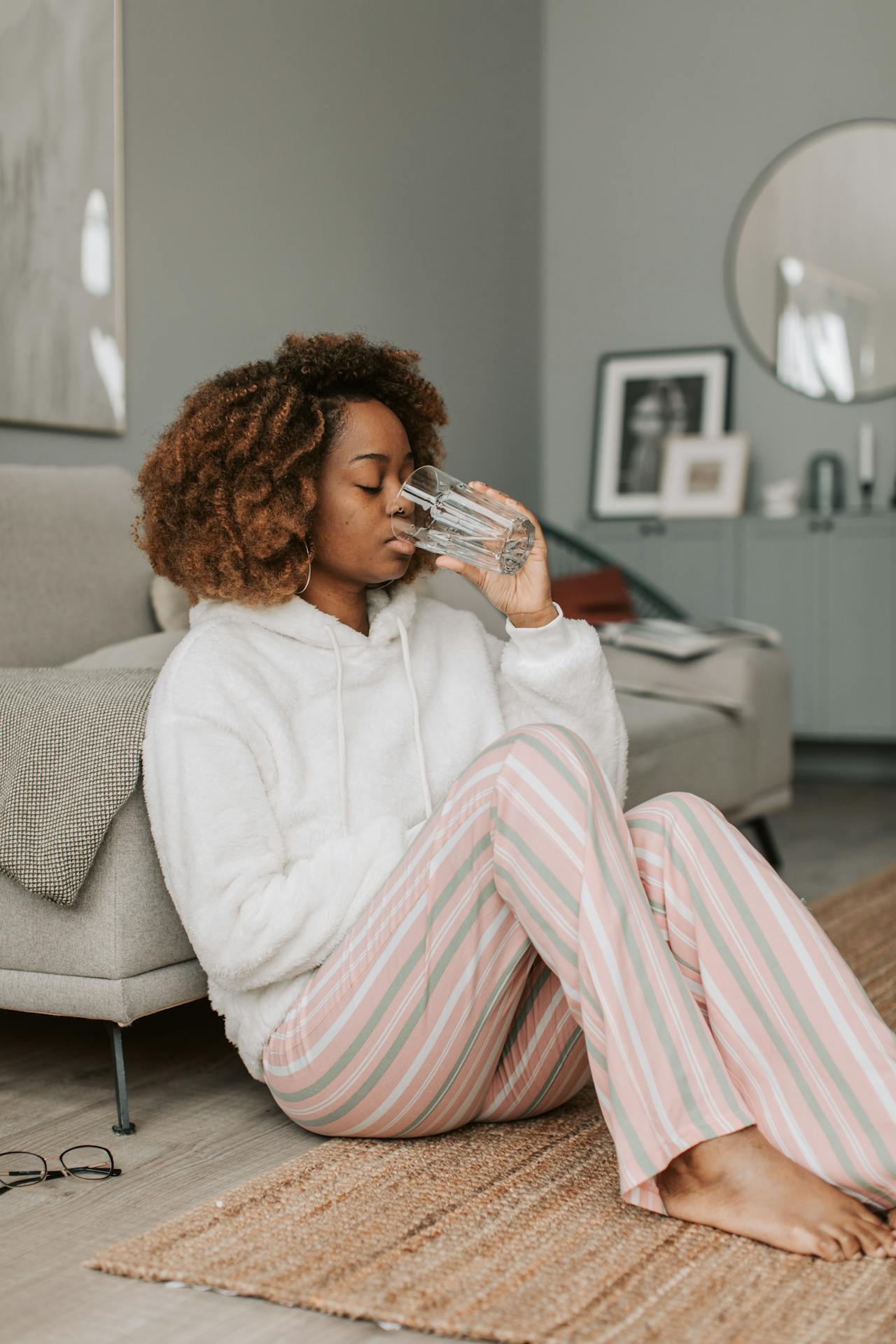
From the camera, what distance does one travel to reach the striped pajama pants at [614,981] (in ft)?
4.03

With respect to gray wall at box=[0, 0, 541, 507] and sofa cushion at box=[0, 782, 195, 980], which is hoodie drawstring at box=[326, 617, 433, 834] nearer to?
sofa cushion at box=[0, 782, 195, 980]

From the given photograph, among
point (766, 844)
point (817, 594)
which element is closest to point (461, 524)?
point (766, 844)

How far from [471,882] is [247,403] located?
588 mm

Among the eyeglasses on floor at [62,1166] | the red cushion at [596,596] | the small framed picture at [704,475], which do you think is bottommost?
the eyeglasses on floor at [62,1166]

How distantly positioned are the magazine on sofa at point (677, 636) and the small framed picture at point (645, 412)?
1631mm

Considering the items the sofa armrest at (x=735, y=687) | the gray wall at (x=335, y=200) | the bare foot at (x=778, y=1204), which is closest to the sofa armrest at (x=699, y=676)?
the sofa armrest at (x=735, y=687)

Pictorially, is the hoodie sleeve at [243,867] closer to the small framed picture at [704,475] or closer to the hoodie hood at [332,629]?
the hoodie hood at [332,629]

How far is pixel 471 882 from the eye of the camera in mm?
1341

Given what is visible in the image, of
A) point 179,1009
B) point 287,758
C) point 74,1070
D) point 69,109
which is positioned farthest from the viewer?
point 69,109

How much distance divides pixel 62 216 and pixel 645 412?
2.82 meters

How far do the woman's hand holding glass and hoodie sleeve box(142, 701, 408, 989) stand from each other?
0.97 ft

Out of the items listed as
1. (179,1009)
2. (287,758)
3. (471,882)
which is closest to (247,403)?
(287,758)

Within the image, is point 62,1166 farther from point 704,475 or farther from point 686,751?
point 704,475

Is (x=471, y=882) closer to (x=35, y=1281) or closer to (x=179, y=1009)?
(x=35, y=1281)
